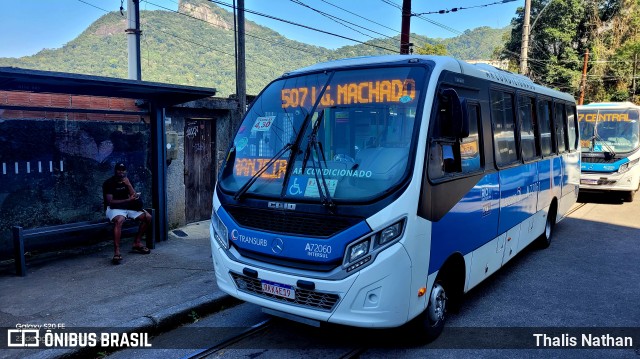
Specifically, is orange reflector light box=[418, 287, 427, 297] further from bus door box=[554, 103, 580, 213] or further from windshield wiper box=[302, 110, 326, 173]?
bus door box=[554, 103, 580, 213]

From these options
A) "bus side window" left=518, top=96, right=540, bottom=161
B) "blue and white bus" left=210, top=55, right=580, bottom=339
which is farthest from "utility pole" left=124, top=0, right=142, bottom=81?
"bus side window" left=518, top=96, right=540, bottom=161

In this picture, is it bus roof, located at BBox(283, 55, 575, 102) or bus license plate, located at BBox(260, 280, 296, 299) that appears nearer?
bus license plate, located at BBox(260, 280, 296, 299)

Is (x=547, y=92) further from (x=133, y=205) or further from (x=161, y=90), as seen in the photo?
(x=133, y=205)

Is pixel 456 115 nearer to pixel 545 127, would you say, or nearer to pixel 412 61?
pixel 412 61

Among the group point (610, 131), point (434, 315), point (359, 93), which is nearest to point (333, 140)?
point (359, 93)

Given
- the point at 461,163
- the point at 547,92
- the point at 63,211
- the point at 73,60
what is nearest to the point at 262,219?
the point at 461,163

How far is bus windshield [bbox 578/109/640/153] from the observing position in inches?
510

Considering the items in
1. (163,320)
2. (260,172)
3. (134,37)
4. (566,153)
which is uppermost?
(134,37)

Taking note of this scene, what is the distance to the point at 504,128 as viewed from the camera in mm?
5969

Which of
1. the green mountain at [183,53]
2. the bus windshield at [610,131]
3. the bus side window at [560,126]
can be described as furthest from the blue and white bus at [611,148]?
the green mountain at [183,53]

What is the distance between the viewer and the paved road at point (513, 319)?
14.3 ft

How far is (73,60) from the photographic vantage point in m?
42.0

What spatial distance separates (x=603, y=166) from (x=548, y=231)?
5.73 meters

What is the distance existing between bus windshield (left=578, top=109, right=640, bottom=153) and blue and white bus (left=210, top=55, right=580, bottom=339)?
9.72 m
